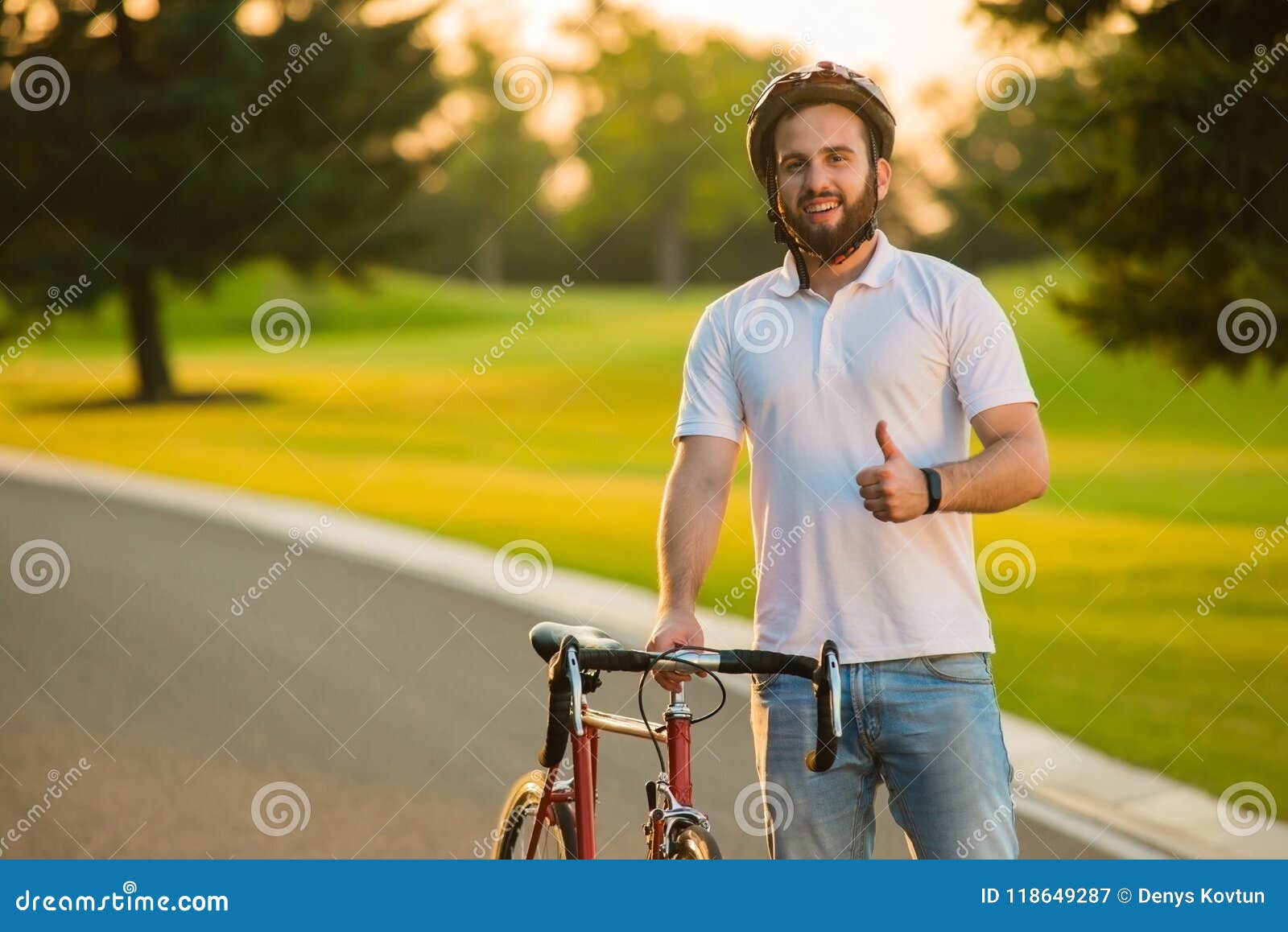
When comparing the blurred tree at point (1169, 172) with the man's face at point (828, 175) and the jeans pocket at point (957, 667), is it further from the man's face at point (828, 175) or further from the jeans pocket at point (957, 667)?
the jeans pocket at point (957, 667)

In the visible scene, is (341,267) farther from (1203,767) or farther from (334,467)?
(1203,767)

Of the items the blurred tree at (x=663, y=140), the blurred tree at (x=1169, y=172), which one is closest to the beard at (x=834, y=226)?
the blurred tree at (x=1169, y=172)

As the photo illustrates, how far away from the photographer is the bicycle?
302 cm

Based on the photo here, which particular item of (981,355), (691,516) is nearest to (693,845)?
(691,516)

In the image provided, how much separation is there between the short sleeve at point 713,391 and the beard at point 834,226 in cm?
27

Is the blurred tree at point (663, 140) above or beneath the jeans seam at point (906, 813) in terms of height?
above

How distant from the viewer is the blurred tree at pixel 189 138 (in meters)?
36.6

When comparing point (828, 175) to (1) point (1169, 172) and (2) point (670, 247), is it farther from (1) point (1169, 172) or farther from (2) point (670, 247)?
(2) point (670, 247)

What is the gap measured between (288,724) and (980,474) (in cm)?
625

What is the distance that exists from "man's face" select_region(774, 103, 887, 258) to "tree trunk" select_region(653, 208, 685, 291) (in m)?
82.8

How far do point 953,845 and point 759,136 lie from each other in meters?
1.58

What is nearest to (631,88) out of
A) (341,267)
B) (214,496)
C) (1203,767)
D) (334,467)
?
(341,267)

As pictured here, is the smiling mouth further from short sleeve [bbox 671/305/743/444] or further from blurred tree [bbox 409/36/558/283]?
blurred tree [bbox 409/36/558/283]
